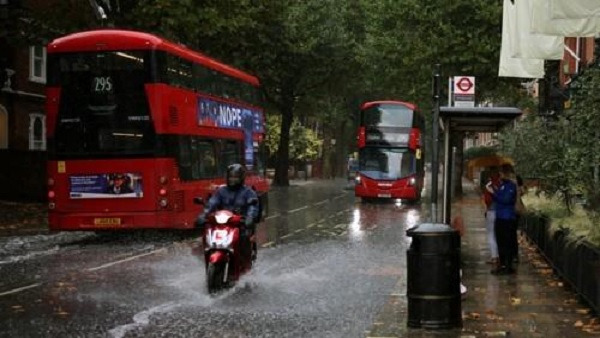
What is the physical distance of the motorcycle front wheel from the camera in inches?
407

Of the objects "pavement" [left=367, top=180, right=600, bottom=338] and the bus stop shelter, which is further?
the bus stop shelter

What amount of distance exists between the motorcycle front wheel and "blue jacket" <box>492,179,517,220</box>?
426cm

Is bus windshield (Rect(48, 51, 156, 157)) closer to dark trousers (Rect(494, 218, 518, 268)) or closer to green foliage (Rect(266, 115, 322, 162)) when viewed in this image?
dark trousers (Rect(494, 218, 518, 268))

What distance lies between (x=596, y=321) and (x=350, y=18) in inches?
1501

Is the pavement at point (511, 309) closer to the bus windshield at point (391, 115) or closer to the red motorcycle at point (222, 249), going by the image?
the red motorcycle at point (222, 249)

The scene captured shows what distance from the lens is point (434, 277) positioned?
25.8 ft

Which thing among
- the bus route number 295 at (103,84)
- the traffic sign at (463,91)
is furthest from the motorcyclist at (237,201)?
the traffic sign at (463,91)

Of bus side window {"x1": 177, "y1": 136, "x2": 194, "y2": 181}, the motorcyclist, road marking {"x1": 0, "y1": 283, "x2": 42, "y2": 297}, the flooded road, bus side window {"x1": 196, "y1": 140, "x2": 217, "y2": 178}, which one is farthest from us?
bus side window {"x1": 196, "y1": 140, "x2": 217, "y2": 178}

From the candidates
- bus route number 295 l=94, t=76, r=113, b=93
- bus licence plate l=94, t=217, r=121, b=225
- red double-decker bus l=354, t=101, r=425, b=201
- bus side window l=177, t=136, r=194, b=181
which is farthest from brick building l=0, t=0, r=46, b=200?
red double-decker bus l=354, t=101, r=425, b=201

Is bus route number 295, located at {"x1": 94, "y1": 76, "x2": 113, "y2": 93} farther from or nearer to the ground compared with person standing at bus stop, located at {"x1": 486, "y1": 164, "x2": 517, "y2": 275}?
farther from the ground

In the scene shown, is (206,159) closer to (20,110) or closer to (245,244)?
(245,244)

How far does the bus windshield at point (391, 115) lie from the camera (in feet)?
108

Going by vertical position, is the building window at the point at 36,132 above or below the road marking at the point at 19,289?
above

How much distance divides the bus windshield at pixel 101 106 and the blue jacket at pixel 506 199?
738cm
